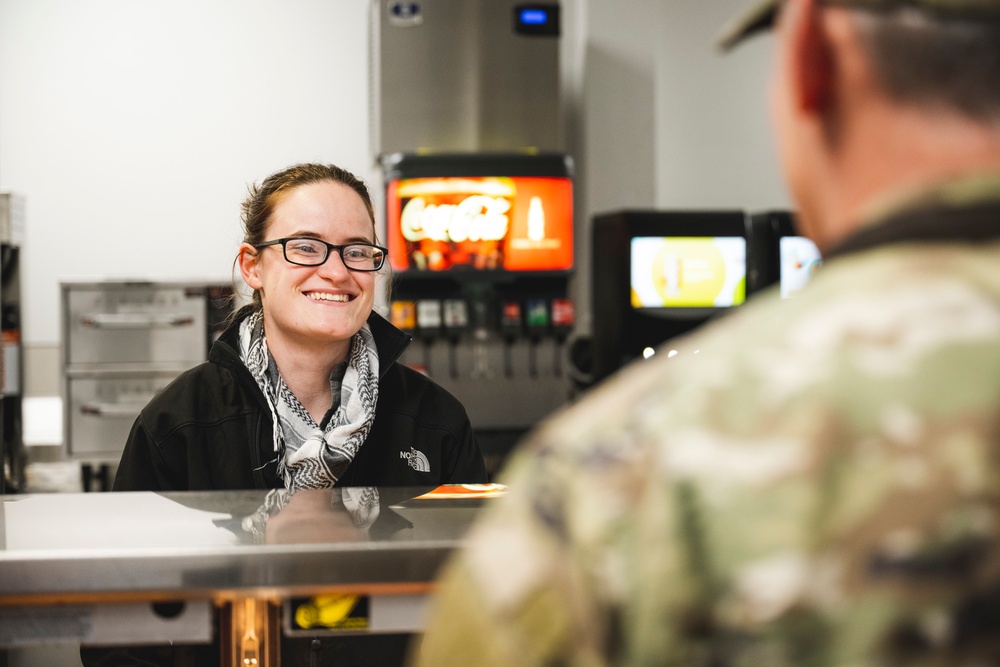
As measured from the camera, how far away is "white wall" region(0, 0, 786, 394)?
519 centimetres

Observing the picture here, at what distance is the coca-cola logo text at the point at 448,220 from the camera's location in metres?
4.21

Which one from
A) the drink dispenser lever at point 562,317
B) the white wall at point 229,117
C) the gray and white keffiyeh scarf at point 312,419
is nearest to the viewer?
the gray and white keffiyeh scarf at point 312,419

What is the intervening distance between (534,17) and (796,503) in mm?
4405

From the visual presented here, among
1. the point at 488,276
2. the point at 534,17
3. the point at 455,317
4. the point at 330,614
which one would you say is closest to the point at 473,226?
the point at 488,276

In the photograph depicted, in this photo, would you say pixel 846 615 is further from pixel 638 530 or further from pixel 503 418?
pixel 503 418

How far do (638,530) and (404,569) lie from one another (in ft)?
1.97

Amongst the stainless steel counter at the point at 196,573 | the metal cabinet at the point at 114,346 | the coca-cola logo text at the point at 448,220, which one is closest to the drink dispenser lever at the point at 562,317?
the coca-cola logo text at the point at 448,220

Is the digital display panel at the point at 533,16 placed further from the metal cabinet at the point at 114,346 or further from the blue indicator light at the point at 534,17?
the metal cabinet at the point at 114,346

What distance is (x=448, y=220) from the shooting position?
4.23 metres

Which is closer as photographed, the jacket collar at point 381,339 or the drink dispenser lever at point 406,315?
the jacket collar at point 381,339

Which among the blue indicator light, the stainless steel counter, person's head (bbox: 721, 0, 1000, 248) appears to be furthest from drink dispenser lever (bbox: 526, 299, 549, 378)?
person's head (bbox: 721, 0, 1000, 248)

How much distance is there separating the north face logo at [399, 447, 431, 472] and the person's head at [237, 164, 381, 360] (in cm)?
25

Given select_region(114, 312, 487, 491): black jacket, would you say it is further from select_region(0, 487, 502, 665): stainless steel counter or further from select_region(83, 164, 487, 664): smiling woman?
select_region(0, 487, 502, 665): stainless steel counter

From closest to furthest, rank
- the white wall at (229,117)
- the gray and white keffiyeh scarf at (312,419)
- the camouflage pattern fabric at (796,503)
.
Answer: the camouflage pattern fabric at (796,503), the gray and white keffiyeh scarf at (312,419), the white wall at (229,117)
